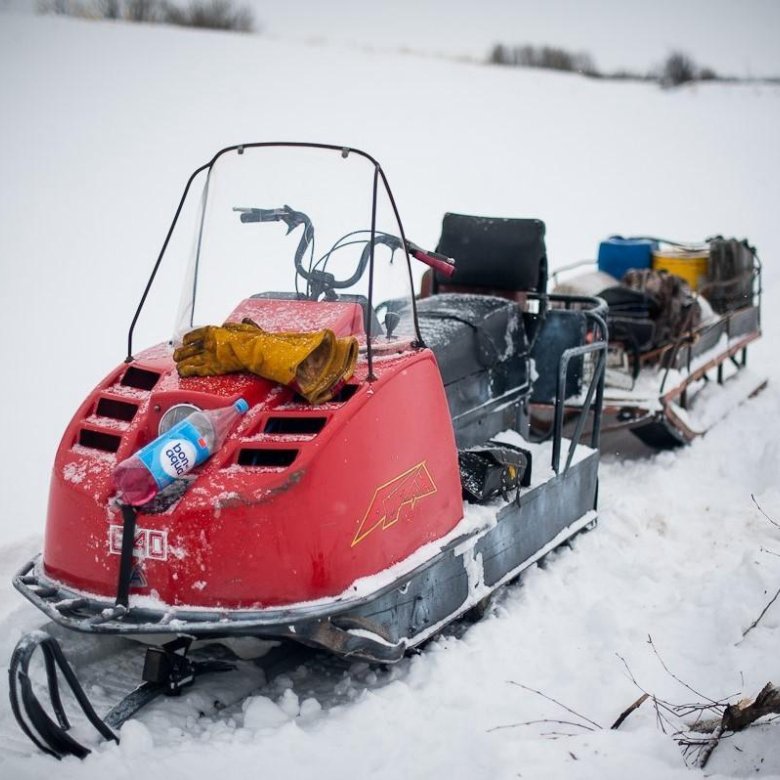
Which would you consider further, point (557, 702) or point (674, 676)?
point (674, 676)

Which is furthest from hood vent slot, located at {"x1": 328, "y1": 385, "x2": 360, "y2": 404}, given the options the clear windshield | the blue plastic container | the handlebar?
the blue plastic container

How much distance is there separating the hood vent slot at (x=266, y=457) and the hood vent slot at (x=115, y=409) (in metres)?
Result: 0.50

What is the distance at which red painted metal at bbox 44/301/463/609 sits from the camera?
3254 millimetres

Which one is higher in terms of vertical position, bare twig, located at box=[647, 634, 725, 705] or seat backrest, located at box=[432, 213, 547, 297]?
seat backrest, located at box=[432, 213, 547, 297]

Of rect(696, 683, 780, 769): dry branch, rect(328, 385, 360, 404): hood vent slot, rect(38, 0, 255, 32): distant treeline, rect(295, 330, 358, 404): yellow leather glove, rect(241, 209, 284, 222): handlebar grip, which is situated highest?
rect(38, 0, 255, 32): distant treeline

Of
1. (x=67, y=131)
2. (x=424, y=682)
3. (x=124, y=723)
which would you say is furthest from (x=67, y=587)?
(x=67, y=131)

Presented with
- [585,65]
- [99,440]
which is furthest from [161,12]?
[99,440]

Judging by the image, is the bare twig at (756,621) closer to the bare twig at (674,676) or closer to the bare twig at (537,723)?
the bare twig at (674,676)

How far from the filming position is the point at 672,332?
24.2ft

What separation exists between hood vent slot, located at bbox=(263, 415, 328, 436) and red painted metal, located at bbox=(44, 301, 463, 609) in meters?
0.02

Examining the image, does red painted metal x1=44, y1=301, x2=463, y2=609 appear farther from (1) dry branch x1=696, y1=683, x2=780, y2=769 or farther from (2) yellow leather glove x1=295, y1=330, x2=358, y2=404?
(1) dry branch x1=696, y1=683, x2=780, y2=769

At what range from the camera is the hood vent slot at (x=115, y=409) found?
144 inches

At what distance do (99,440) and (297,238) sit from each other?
104 cm

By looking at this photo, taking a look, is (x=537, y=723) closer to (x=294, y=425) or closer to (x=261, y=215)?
(x=294, y=425)
